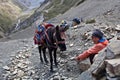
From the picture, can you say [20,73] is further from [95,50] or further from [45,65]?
[95,50]

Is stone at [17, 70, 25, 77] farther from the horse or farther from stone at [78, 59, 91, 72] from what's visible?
stone at [78, 59, 91, 72]

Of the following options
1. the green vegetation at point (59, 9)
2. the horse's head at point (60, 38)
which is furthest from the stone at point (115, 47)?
the green vegetation at point (59, 9)

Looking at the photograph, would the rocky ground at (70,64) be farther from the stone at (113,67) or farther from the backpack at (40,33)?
the backpack at (40,33)

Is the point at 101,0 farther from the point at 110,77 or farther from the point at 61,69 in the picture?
the point at 110,77

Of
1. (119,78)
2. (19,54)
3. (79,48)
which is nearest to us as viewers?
(119,78)

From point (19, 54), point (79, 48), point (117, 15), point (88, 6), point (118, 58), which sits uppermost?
point (88, 6)

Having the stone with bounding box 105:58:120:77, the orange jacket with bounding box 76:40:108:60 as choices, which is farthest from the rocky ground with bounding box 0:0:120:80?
the orange jacket with bounding box 76:40:108:60

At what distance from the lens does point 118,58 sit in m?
9.05

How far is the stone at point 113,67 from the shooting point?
8.32 m

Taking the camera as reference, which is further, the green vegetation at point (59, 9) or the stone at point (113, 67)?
the green vegetation at point (59, 9)

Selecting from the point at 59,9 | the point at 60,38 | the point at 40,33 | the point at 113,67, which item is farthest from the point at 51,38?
the point at 59,9

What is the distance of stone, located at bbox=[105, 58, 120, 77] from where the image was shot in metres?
8.32

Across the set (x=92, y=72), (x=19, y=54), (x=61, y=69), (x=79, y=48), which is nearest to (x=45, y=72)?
(x=61, y=69)

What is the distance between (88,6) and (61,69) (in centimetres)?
4063
